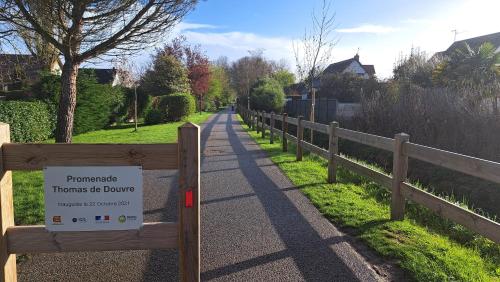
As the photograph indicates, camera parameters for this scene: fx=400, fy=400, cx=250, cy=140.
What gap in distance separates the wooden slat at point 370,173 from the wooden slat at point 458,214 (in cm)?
50

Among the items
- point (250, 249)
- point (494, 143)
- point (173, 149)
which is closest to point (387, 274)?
point (250, 249)

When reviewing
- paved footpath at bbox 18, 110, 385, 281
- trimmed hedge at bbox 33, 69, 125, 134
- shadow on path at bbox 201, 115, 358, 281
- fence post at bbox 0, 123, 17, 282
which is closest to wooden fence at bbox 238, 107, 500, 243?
paved footpath at bbox 18, 110, 385, 281

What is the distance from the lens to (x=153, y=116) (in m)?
28.2

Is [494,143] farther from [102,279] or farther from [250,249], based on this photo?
[102,279]

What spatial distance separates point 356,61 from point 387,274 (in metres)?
54.2

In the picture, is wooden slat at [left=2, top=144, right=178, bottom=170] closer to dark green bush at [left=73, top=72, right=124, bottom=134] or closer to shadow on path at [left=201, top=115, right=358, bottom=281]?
shadow on path at [left=201, top=115, right=358, bottom=281]

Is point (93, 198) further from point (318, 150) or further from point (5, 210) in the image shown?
point (318, 150)

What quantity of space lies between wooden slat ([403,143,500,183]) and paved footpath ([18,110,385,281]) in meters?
1.41

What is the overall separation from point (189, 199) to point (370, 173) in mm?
4371

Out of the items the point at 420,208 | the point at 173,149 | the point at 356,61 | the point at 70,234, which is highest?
the point at 356,61

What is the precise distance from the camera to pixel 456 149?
41.2 feet

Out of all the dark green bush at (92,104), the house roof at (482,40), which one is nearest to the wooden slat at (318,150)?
the dark green bush at (92,104)

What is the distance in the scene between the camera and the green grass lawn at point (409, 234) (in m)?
3.86

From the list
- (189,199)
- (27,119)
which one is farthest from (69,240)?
(27,119)
